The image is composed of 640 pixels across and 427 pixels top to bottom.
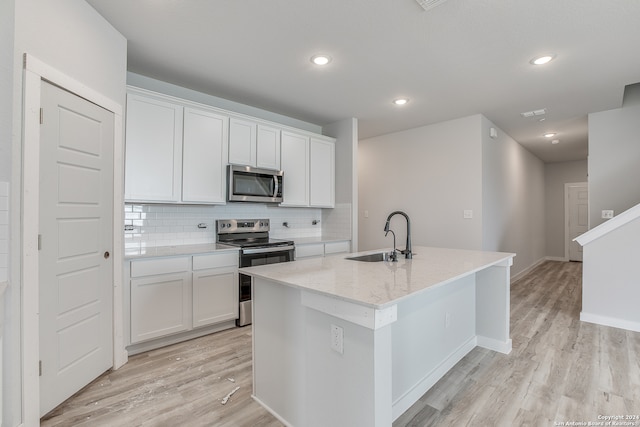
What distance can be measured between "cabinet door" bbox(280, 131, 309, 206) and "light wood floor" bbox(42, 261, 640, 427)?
178 cm

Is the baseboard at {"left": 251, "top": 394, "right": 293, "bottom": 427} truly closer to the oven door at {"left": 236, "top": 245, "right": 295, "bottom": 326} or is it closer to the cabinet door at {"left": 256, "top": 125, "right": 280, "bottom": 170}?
the oven door at {"left": 236, "top": 245, "right": 295, "bottom": 326}

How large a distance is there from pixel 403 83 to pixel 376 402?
9.62 ft

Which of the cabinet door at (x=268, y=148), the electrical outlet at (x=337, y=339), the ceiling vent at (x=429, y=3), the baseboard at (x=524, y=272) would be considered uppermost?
the ceiling vent at (x=429, y=3)

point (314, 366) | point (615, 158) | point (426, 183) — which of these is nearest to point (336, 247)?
point (426, 183)

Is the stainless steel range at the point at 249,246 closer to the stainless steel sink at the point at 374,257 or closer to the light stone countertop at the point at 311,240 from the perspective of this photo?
the light stone countertop at the point at 311,240

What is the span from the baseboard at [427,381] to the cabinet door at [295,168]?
97.6 inches

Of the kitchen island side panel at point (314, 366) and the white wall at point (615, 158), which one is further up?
the white wall at point (615, 158)

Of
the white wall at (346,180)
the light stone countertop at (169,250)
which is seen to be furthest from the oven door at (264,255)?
the white wall at (346,180)

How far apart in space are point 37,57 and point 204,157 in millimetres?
1569

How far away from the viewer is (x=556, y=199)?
7730 mm

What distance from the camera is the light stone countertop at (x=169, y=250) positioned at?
103 inches

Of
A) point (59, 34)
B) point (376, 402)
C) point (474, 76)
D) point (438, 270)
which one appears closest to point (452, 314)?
point (438, 270)

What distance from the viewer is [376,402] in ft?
4.04

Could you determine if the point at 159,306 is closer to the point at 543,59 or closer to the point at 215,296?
the point at 215,296
